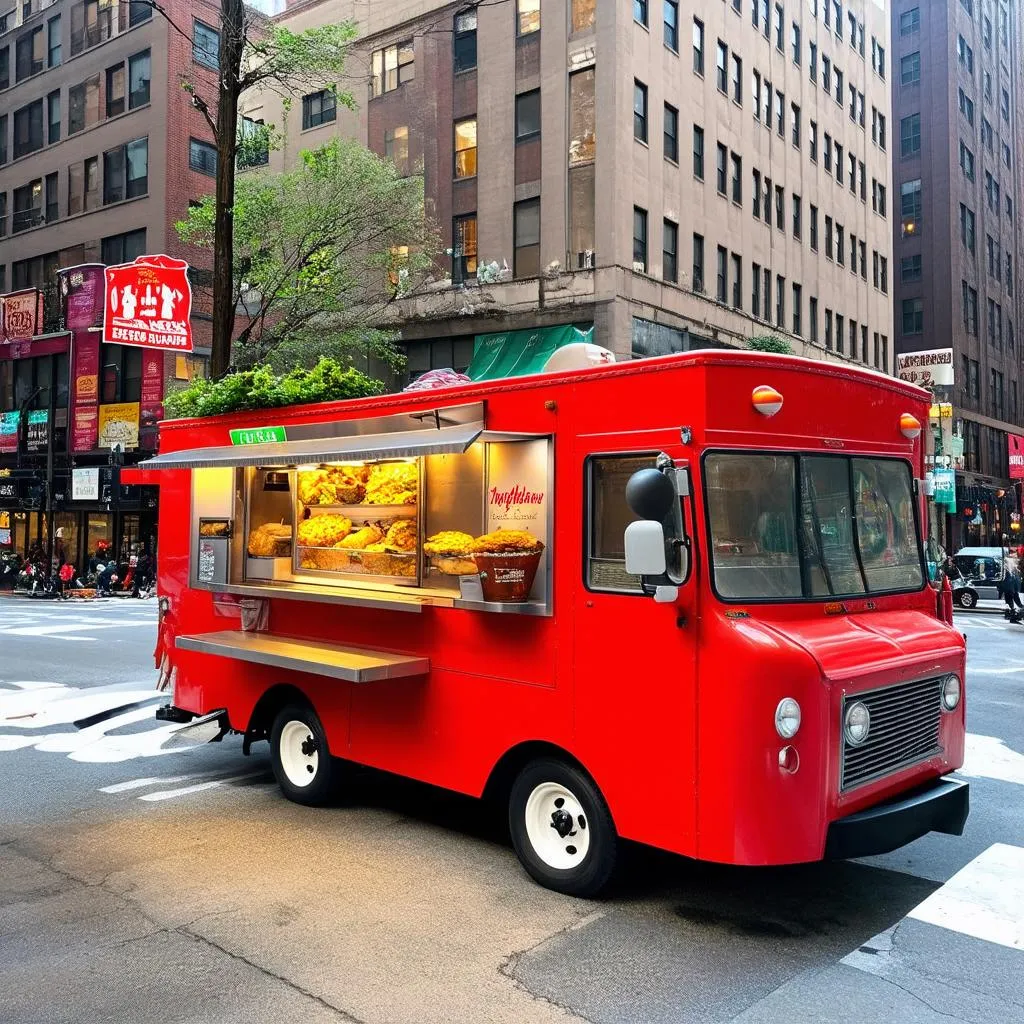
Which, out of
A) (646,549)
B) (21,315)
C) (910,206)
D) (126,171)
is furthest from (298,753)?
(910,206)

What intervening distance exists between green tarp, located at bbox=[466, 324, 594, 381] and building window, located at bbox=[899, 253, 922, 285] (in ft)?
118

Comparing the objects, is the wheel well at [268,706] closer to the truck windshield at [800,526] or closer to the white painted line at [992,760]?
the truck windshield at [800,526]

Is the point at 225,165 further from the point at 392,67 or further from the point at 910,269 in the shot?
the point at 910,269

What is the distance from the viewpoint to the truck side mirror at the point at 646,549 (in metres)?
4.73

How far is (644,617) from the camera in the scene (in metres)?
5.16

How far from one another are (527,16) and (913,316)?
35.3 meters

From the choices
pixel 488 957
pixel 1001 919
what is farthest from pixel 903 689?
pixel 488 957

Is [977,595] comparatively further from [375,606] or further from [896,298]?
[896,298]

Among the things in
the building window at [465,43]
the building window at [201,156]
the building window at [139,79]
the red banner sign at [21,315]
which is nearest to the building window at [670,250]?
the building window at [465,43]

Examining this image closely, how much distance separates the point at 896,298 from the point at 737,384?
185 ft

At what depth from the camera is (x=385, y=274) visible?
30734 mm

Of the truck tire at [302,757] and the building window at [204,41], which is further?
the building window at [204,41]

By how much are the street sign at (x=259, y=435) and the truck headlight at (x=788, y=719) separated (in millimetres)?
4605

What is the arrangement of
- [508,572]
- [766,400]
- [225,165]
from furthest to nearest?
[225,165], [508,572], [766,400]
